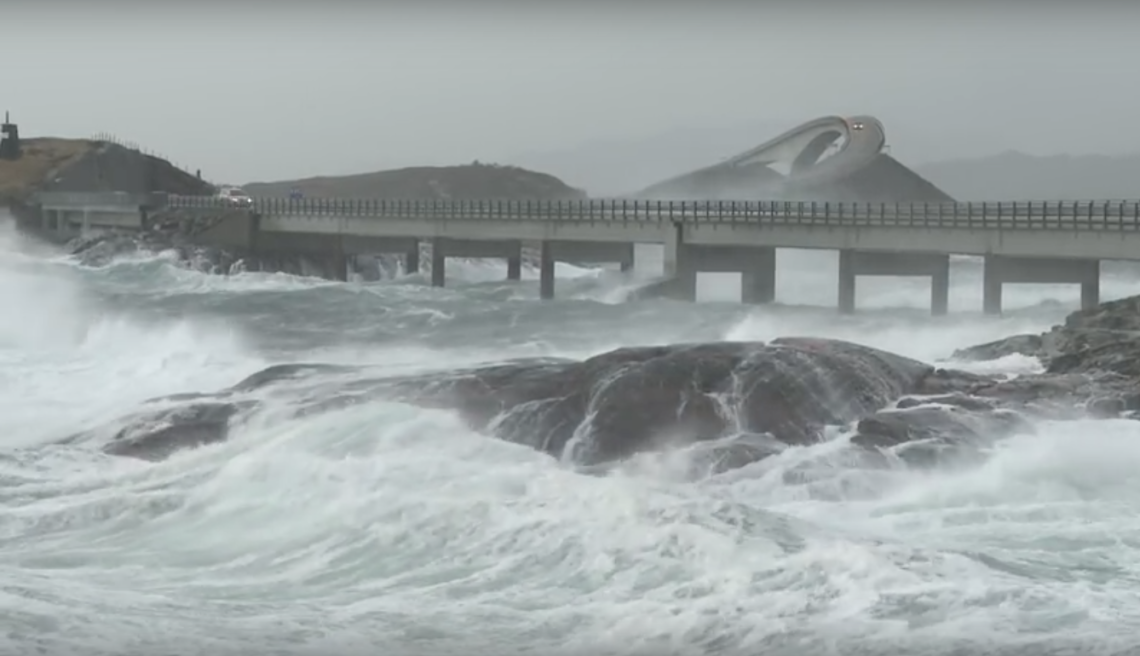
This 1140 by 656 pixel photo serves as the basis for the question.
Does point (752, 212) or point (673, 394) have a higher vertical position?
point (752, 212)

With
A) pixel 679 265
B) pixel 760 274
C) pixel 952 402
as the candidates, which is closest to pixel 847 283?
pixel 760 274

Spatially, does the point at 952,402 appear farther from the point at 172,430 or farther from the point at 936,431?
the point at 172,430

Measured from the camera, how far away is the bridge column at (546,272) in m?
57.2

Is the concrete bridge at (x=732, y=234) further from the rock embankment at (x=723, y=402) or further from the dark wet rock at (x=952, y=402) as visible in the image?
the dark wet rock at (x=952, y=402)

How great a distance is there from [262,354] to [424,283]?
34.8m

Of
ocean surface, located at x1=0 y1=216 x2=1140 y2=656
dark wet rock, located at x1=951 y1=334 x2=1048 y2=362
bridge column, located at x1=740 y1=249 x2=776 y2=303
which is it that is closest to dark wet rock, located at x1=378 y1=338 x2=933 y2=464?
ocean surface, located at x1=0 y1=216 x2=1140 y2=656

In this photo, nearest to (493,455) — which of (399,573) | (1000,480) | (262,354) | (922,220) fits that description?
(399,573)

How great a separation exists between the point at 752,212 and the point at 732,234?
3.08 metres

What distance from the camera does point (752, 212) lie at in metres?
52.9

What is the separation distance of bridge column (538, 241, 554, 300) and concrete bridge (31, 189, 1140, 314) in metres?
0.06

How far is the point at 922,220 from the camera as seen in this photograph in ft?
149

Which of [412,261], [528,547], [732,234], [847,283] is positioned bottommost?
[528,547]

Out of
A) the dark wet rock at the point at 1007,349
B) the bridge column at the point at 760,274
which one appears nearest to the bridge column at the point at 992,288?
the bridge column at the point at 760,274

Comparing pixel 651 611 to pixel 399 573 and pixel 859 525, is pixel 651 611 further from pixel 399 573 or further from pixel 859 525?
pixel 859 525
